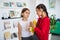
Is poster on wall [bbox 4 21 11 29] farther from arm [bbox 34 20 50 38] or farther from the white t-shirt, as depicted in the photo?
arm [bbox 34 20 50 38]

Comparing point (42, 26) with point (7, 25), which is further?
point (7, 25)

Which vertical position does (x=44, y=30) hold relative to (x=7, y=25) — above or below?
above

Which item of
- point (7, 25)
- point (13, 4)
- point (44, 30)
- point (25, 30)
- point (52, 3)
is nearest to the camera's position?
point (44, 30)

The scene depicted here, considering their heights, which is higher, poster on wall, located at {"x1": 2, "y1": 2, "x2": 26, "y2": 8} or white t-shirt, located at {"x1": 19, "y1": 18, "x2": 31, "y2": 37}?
poster on wall, located at {"x1": 2, "y1": 2, "x2": 26, "y2": 8}

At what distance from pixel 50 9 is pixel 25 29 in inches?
212

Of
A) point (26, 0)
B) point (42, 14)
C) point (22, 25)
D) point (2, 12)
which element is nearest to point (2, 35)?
point (2, 12)

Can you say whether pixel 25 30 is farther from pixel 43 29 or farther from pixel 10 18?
pixel 10 18

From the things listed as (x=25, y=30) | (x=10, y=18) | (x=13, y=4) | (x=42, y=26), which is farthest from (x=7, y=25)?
Answer: (x=42, y=26)

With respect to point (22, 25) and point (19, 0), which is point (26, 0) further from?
point (22, 25)

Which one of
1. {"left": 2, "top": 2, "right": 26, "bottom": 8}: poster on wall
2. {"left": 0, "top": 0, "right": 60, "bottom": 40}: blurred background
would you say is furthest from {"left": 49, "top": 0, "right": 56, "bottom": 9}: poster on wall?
{"left": 2, "top": 2, "right": 26, "bottom": 8}: poster on wall

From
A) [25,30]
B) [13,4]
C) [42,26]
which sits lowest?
[25,30]

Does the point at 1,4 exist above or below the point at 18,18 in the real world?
above

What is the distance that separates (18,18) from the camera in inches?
153

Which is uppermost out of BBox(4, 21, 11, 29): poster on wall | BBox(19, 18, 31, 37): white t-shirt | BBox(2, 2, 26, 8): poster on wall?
BBox(2, 2, 26, 8): poster on wall
